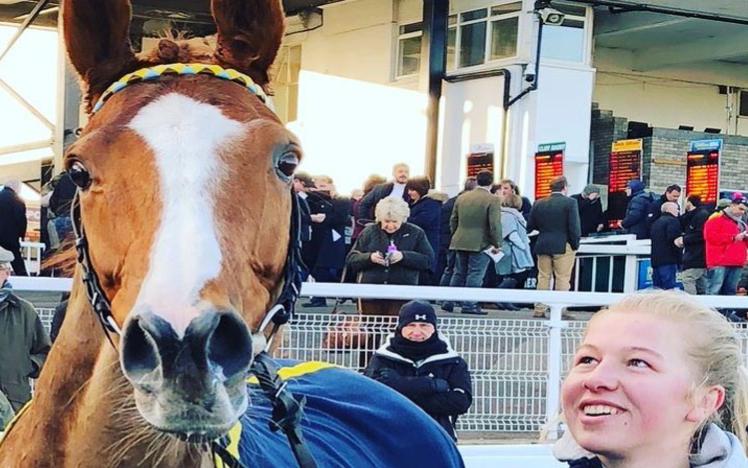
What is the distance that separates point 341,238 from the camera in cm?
1009

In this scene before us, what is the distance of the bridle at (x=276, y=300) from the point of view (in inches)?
79.7

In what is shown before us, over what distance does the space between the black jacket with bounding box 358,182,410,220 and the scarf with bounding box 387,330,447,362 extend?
516cm

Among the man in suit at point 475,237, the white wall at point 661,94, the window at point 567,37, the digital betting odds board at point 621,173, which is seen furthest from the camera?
the white wall at point 661,94

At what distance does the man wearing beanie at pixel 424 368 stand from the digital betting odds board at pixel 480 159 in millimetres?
12758

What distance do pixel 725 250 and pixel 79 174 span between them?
1000 cm

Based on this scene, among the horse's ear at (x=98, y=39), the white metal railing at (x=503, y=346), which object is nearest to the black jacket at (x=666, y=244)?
the white metal railing at (x=503, y=346)

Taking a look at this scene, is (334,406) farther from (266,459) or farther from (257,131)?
(257,131)

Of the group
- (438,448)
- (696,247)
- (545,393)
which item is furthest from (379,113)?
(438,448)

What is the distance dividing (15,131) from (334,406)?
18.0 m

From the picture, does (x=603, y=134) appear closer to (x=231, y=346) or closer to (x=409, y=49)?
(x=409, y=49)

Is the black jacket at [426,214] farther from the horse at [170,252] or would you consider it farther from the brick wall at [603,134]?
the brick wall at [603,134]

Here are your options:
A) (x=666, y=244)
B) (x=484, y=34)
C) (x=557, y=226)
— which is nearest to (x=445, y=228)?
(x=557, y=226)

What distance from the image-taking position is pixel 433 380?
504cm

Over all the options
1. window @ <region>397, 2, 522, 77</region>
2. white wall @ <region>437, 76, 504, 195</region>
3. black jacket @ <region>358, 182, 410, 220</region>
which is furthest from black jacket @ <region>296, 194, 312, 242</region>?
window @ <region>397, 2, 522, 77</region>
